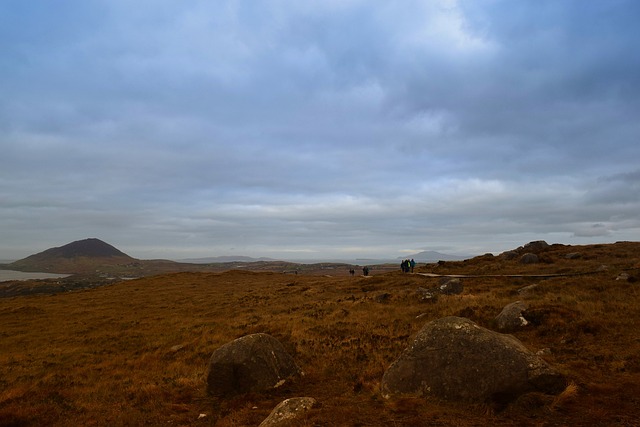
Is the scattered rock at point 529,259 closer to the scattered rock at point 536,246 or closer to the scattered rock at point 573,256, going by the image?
the scattered rock at point 573,256

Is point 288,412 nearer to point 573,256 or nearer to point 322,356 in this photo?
point 322,356

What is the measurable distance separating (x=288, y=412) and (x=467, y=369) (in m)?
4.94

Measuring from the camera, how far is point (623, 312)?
1706 cm

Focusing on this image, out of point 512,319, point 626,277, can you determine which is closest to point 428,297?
point 512,319

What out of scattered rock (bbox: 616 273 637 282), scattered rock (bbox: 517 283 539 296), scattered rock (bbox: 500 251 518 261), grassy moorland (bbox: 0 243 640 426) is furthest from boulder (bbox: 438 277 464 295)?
scattered rock (bbox: 500 251 518 261)

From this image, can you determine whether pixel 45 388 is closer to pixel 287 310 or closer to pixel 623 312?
pixel 287 310

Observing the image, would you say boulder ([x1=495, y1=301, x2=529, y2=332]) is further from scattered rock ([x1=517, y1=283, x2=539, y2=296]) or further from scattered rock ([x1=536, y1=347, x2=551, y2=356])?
scattered rock ([x1=517, y1=283, x2=539, y2=296])

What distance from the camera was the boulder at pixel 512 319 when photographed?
672 inches

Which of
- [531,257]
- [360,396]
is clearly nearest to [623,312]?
[360,396]

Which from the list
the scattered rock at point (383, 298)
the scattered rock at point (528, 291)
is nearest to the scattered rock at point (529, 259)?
the scattered rock at point (528, 291)

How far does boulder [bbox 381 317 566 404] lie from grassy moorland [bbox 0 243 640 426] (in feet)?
1.23

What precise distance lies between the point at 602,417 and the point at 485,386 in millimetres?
2385

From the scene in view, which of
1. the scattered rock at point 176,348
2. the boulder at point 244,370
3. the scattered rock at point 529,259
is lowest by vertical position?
the scattered rock at point 176,348

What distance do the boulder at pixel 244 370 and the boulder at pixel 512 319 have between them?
1092 cm
